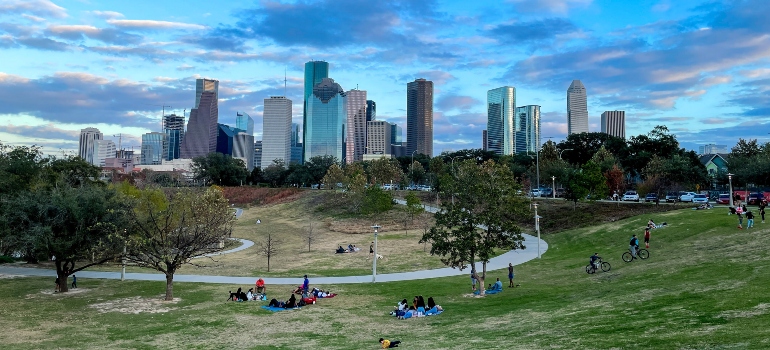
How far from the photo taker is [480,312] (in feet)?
80.2

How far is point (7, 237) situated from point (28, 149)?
98.6ft

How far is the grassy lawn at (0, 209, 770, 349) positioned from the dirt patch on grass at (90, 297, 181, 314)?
0.38ft

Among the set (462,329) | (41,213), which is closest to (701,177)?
(462,329)

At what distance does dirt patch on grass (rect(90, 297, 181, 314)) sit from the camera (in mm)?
27891

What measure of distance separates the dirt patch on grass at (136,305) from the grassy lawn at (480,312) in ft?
0.38

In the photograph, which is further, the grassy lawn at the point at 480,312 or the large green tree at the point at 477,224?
the large green tree at the point at 477,224

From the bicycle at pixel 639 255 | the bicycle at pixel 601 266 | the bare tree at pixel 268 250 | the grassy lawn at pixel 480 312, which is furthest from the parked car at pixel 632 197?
the bare tree at pixel 268 250

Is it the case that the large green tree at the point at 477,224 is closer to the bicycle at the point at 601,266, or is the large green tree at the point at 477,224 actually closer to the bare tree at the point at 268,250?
the bicycle at the point at 601,266

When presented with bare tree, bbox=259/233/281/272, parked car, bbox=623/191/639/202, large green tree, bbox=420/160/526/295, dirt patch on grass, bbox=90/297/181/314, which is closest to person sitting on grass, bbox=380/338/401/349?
large green tree, bbox=420/160/526/295

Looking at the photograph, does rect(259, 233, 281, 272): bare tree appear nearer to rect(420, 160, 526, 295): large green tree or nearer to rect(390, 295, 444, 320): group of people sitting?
rect(420, 160, 526, 295): large green tree

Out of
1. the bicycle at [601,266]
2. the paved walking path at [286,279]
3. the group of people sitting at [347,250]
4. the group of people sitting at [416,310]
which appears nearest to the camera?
the group of people sitting at [416,310]

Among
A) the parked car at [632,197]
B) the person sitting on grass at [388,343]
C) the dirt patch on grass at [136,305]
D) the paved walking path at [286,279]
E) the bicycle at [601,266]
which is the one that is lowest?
the dirt patch on grass at [136,305]

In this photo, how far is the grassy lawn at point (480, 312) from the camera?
16.8 metres

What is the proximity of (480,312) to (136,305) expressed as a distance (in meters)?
19.3
